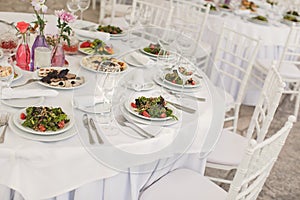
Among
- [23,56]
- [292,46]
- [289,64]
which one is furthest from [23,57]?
[289,64]

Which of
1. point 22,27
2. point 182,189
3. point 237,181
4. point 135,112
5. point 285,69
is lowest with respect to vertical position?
point 182,189

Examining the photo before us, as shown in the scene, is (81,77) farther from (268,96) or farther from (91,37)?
(268,96)

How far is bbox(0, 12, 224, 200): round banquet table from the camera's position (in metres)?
1.30

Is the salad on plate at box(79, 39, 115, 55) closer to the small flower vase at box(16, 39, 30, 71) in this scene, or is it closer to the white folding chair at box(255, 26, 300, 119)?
the small flower vase at box(16, 39, 30, 71)

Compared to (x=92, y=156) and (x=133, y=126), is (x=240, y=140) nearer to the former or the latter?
(x=133, y=126)

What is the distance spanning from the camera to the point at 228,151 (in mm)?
2084

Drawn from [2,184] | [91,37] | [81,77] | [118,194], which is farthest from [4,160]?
[91,37]

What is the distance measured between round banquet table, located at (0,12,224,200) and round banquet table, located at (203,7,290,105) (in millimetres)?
1888

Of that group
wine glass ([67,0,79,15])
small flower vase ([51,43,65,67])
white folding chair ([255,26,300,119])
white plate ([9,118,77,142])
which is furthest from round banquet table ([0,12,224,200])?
white folding chair ([255,26,300,119])

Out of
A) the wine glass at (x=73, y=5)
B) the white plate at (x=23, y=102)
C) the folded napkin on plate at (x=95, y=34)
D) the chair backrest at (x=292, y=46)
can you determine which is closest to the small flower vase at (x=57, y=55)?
the white plate at (x=23, y=102)

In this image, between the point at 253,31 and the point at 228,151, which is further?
the point at 253,31

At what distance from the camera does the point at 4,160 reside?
4.16ft

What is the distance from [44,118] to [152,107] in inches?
17.2

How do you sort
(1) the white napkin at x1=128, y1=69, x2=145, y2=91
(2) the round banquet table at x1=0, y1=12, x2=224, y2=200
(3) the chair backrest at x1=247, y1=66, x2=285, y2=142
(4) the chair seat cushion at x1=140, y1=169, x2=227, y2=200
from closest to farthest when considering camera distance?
(2) the round banquet table at x1=0, y1=12, x2=224, y2=200
(4) the chair seat cushion at x1=140, y1=169, x2=227, y2=200
(1) the white napkin at x1=128, y1=69, x2=145, y2=91
(3) the chair backrest at x1=247, y1=66, x2=285, y2=142
